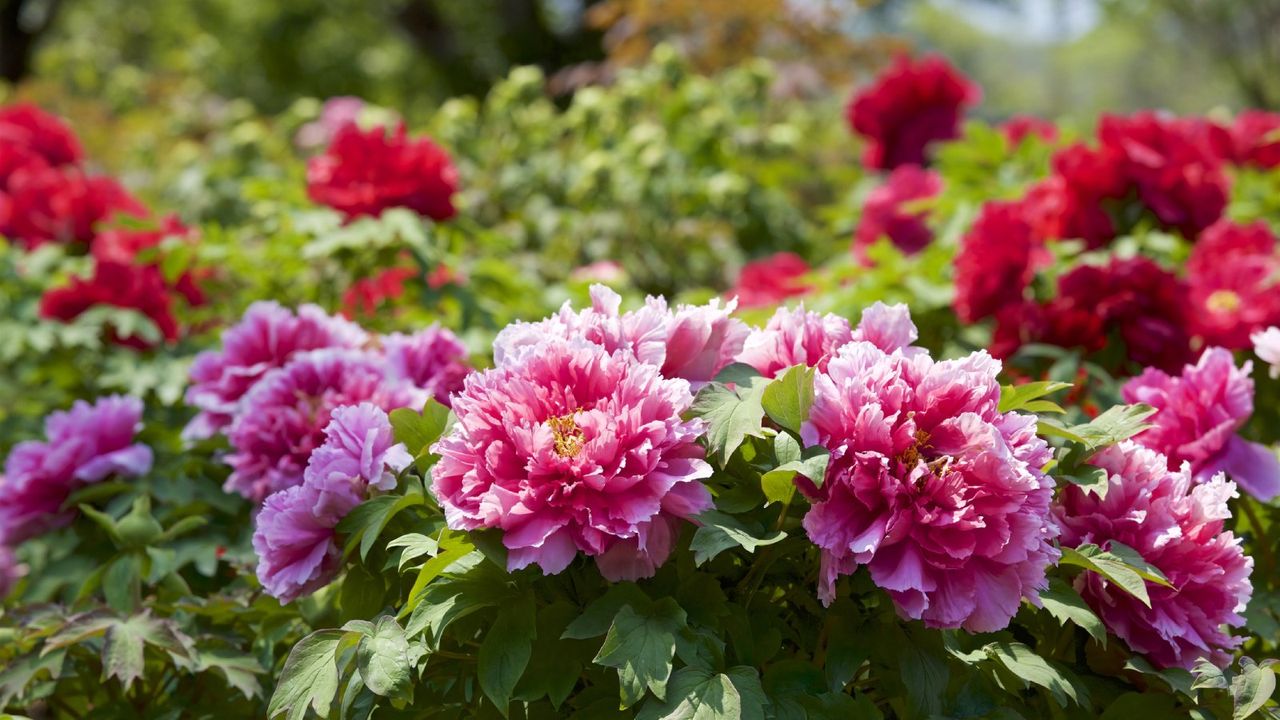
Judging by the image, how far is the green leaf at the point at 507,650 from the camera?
1.17 metres

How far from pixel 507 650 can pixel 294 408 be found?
0.79m

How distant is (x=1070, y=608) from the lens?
124 centimetres

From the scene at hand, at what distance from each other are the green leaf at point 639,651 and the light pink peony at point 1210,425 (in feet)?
2.65

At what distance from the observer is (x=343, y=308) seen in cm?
305

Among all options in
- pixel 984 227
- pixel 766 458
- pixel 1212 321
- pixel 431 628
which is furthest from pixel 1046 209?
pixel 431 628

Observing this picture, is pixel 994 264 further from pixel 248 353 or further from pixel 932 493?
pixel 248 353

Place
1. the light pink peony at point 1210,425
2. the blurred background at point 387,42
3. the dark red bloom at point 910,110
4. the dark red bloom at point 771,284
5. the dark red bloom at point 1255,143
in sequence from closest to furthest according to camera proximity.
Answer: the light pink peony at point 1210,425, the dark red bloom at point 771,284, the dark red bloom at point 1255,143, the dark red bloom at point 910,110, the blurred background at point 387,42

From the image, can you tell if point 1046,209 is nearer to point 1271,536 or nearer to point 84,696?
point 1271,536

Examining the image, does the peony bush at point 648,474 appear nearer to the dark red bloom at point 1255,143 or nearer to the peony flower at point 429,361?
the peony flower at point 429,361

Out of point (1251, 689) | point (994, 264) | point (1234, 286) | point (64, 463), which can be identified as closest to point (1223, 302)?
point (1234, 286)

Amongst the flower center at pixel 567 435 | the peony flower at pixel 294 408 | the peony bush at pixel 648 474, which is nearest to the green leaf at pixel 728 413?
the peony bush at pixel 648 474

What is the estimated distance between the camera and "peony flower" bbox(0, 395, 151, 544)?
6.63ft

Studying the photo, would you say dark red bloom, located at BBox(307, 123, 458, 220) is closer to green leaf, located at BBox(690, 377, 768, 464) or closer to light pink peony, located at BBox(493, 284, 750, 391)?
light pink peony, located at BBox(493, 284, 750, 391)

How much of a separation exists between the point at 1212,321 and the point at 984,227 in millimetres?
446
